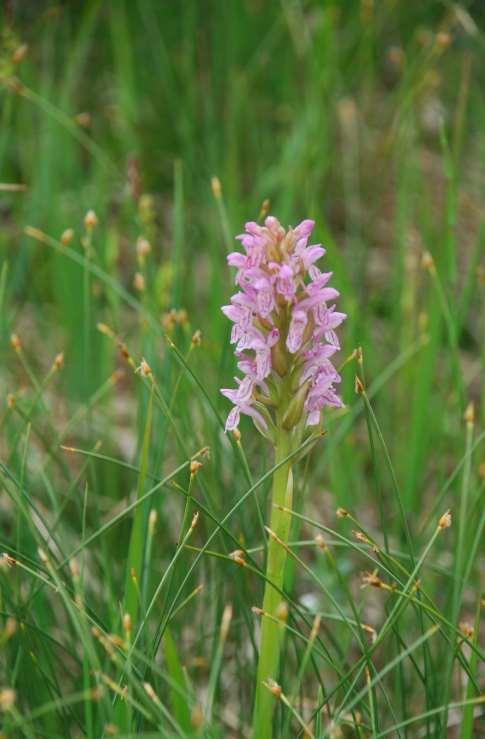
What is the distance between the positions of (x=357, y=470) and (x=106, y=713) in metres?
1.74

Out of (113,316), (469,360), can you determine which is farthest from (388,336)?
(113,316)

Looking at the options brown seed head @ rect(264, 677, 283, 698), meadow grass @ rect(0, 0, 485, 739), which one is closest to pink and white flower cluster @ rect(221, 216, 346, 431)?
meadow grass @ rect(0, 0, 485, 739)

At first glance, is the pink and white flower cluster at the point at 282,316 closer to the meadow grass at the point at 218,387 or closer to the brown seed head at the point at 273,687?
the meadow grass at the point at 218,387

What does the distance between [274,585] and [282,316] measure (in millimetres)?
353

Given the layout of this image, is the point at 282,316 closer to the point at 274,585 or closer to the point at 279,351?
the point at 279,351

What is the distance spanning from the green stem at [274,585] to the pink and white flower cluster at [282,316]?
0.08 m

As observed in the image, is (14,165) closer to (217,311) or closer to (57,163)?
(57,163)

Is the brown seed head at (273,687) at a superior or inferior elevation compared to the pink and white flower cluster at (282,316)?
inferior

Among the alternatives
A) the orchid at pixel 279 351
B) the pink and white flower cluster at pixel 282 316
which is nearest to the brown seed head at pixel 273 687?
the orchid at pixel 279 351

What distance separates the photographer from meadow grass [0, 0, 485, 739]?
1.72 metres

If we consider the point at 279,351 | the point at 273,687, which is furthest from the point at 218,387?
the point at 273,687

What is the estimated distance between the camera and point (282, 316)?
1485mm

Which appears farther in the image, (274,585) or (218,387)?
(218,387)

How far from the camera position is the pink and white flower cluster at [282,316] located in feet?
4.79
